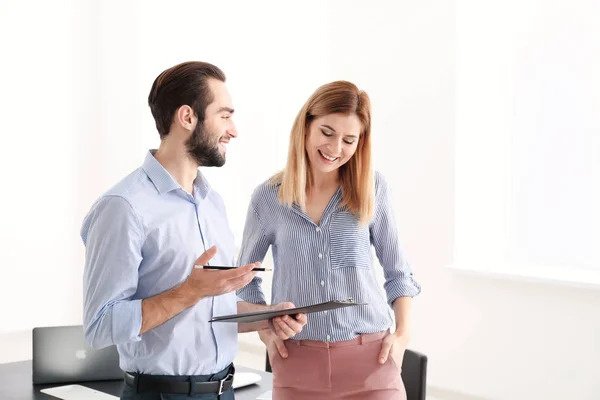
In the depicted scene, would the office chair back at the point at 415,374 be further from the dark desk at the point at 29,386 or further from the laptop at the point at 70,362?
the laptop at the point at 70,362

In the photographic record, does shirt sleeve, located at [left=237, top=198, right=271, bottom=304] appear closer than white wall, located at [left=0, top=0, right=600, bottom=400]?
Yes

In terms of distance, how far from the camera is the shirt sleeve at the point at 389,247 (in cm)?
241

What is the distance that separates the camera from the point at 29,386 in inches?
110

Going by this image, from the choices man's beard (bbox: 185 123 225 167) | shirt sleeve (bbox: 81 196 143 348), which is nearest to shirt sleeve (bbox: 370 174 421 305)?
man's beard (bbox: 185 123 225 167)

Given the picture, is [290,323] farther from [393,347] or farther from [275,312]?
[393,347]

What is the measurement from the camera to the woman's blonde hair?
2.32 metres

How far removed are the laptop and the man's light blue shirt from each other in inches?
45.0

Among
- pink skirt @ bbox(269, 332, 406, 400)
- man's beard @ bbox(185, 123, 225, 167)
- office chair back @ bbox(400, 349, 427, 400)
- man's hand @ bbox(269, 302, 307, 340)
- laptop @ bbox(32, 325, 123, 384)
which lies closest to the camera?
man's beard @ bbox(185, 123, 225, 167)

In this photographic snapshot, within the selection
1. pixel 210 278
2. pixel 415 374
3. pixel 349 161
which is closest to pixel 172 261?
pixel 210 278

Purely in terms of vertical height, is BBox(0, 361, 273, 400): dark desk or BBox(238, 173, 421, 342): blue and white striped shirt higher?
BBox(238, 173, 421, 342): blue and white striped shirt

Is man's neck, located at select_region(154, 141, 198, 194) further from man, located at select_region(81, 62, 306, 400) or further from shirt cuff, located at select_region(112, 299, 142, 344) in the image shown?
shirt cuff, located at select_region(112, 299, 142, 344)

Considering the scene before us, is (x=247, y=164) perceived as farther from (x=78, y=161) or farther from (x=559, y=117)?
(x=559, y=117)

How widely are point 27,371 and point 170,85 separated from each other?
1.58 meters

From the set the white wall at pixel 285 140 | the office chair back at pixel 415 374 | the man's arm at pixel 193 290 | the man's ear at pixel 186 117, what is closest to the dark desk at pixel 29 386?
the office chair back at pixel 415 374
